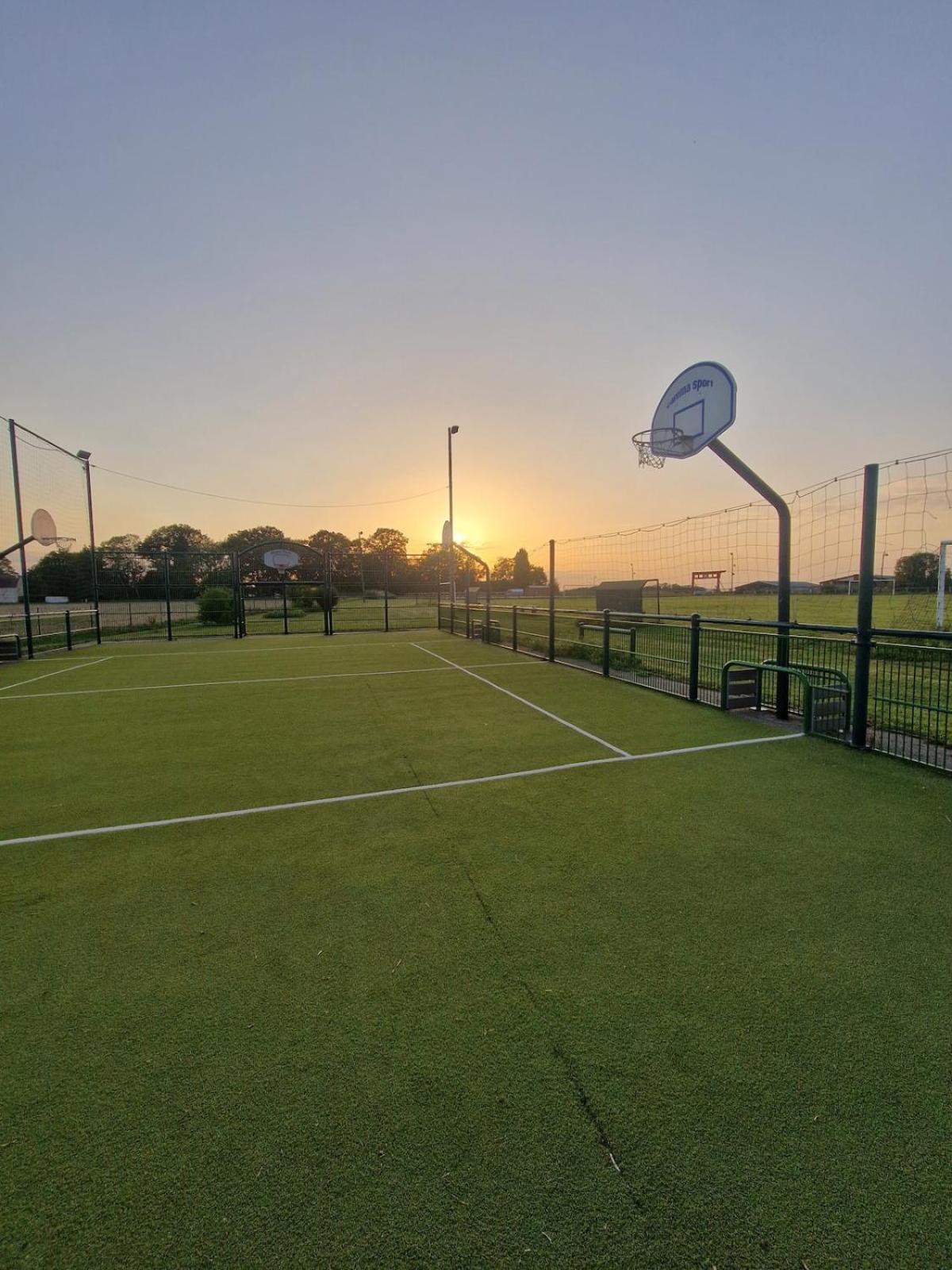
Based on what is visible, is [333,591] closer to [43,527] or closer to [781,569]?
[43,527]

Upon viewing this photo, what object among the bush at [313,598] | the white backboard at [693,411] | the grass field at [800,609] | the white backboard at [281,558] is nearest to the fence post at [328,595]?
the bush at [313,598]

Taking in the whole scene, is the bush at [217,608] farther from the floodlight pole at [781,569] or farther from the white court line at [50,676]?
the floodlight pole at [781,569]

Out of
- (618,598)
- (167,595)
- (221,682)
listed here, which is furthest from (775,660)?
(167,595)

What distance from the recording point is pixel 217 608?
19.9m

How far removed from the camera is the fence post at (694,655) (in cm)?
658

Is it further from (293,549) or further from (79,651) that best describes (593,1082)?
(293,549)

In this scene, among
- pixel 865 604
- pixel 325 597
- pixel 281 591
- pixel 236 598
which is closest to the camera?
pixel 865 604

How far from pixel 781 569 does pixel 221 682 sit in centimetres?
798

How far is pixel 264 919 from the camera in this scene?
244 centimetres

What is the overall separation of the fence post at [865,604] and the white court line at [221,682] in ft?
19.4

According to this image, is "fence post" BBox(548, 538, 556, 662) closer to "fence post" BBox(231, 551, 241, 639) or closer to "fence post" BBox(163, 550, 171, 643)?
"fence post" BBox(231, 551, 241, 639)

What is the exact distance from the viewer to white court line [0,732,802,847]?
3.35 metres

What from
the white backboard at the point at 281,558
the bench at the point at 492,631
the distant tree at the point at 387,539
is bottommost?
the bench at the point at 492,631

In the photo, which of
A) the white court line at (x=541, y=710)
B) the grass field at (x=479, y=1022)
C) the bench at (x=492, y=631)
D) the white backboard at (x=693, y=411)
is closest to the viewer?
the grass field at (x=479, y=1022)
